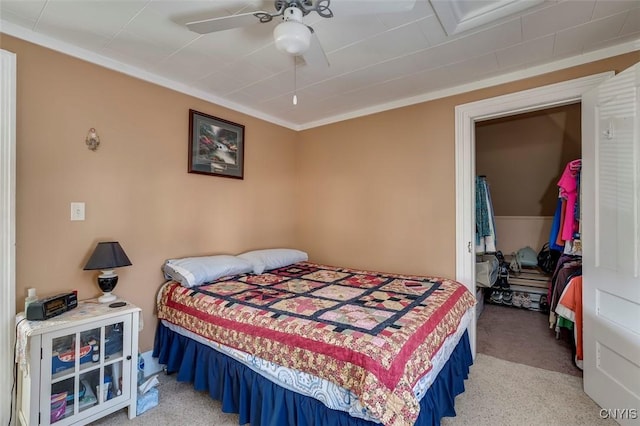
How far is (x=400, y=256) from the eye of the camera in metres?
2.89

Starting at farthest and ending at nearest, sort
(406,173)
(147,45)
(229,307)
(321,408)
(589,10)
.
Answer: (406,173) → (147,45) → (229,307) → (589,10) → (321,408)

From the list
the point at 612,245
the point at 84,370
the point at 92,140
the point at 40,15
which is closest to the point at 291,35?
the point at 40,15

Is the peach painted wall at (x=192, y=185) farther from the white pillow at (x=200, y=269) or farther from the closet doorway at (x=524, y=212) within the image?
the closet doorway at (x=524, y=212)

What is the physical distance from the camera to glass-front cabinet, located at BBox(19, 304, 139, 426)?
1.52 metres

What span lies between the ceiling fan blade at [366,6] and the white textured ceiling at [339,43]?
0.05ft

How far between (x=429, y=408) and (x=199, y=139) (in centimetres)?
261

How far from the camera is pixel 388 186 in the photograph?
2.98m

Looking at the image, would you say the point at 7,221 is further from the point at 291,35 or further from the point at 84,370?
the point at 291,35

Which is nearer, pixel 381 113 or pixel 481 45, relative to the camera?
pixel 481 45

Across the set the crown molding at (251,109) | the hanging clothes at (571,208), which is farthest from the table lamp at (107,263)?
the hanging clothes at (571,208)

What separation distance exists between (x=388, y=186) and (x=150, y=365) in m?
2.60

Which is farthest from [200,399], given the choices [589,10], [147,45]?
[589,10]

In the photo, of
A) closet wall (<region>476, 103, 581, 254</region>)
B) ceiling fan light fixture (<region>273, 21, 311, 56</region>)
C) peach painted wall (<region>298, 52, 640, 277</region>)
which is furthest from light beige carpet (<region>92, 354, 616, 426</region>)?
closet wall (<region>476, 103, 581, 254</region>)

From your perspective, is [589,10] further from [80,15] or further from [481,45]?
[80,15]
